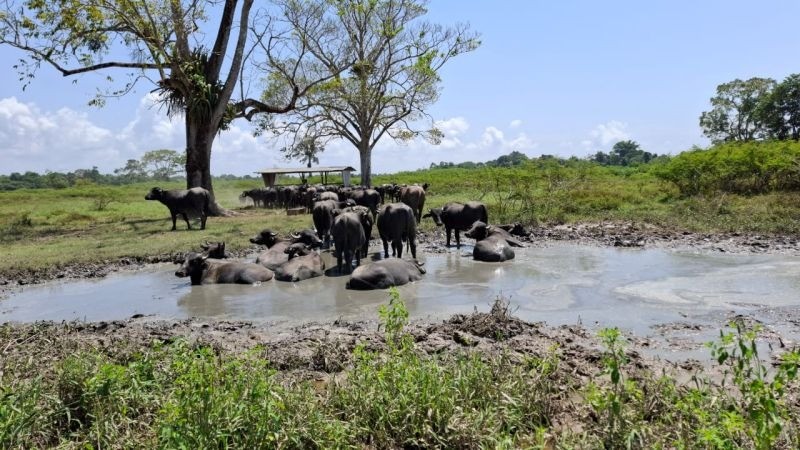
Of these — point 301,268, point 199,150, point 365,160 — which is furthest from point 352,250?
point 365,160

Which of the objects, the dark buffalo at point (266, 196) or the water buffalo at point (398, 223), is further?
the dark buffalo at point (266, 196)

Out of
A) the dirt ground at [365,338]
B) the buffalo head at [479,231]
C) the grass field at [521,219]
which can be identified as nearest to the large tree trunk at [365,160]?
the grass field at [521,219]

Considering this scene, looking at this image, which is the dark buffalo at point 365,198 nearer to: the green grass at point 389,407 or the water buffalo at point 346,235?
the water buffalo at point 346,235

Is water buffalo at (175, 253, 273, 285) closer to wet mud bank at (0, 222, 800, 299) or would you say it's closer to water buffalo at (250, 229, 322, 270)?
Result: water buffalo at (250, 229, 322, 270)

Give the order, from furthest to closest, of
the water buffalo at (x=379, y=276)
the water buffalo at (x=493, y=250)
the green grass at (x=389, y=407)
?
1. the water buffalo at (x=493, y=250)
2. the water buffalo at (x=379, y=276)
3. the green grass at (x=389, y=407)

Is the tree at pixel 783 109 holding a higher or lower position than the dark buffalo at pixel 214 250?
higher

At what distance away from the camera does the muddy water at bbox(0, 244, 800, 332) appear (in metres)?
7.64

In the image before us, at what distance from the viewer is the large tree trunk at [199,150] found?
78.8 ft

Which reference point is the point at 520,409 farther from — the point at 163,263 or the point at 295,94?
the point at 295,94

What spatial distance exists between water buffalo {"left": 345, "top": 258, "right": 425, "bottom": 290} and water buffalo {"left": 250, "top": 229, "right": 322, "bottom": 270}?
219 cm

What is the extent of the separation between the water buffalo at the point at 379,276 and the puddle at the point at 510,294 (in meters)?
0.18

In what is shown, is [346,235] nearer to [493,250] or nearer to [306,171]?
[493,250]

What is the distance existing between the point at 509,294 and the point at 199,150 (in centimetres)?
1875

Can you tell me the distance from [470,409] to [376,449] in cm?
69
